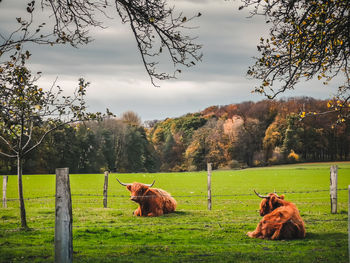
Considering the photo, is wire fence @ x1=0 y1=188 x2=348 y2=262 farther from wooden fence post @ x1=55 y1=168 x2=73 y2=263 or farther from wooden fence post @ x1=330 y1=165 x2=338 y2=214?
wooden fence post @ x1=55 y1=168 x2=73 y2=263

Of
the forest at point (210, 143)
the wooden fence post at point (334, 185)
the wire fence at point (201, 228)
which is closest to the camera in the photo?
the wire fence at point (201, 228)

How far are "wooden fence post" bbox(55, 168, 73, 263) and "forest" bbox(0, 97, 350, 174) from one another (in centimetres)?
5864

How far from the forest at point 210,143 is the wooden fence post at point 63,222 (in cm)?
5864

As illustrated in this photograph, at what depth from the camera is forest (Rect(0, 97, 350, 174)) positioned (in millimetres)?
69875

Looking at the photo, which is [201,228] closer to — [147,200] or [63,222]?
[147,200]

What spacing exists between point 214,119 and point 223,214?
81.6m

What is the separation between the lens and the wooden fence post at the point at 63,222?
4.59 m

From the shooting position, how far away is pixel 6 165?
183ft

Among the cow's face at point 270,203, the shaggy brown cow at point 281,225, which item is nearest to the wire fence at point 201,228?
the shaggy brown cow at point 281,225

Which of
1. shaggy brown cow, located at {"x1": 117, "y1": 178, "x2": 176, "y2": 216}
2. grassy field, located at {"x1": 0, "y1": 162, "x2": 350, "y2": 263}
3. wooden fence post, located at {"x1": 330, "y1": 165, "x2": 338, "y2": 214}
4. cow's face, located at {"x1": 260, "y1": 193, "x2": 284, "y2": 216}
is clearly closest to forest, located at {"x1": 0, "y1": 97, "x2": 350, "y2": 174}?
shaggy brown cow, located at {"x1": 117, "y1": 178, "x2": 176, "y2": 216}

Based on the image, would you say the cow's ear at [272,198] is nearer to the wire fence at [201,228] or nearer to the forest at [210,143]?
the wire fence at [201,228]

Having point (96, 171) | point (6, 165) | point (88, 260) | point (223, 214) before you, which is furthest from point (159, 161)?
point (88, 260)

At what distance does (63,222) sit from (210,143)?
8078 centimetres

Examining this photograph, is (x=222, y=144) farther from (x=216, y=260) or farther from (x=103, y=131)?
(x=216, y=260)
